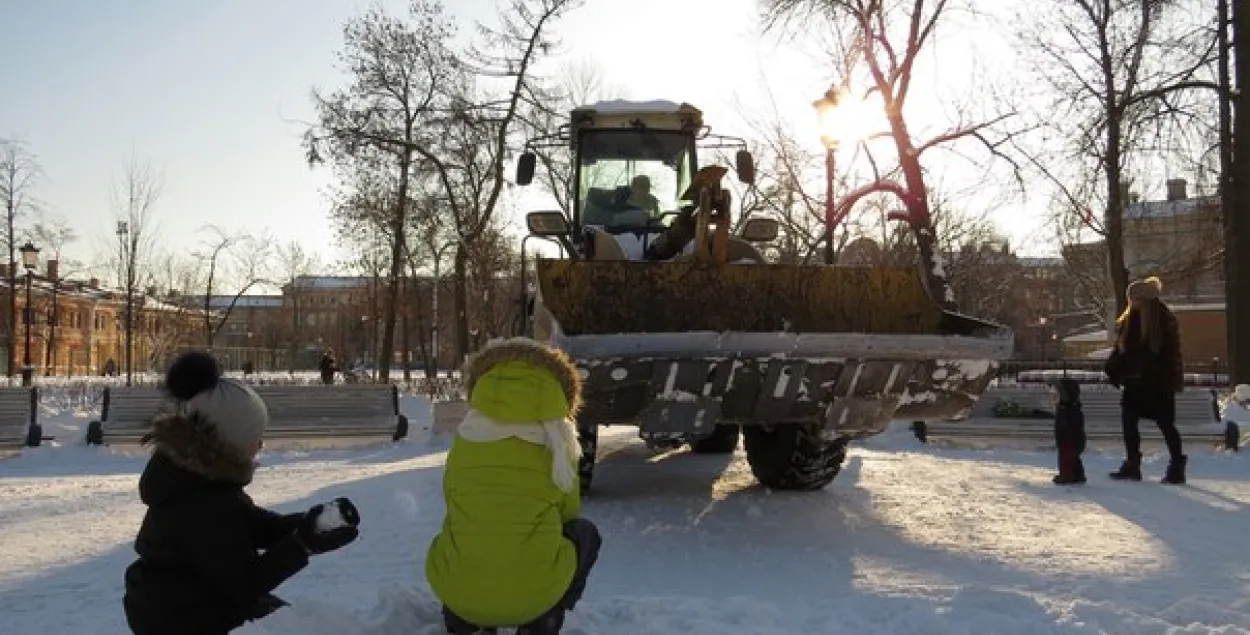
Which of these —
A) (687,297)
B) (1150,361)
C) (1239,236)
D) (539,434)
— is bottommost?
(539,434)

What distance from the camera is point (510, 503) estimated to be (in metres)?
3.38

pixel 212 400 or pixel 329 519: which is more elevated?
pixel 212 400

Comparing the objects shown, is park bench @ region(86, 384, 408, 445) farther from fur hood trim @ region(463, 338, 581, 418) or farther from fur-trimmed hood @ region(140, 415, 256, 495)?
fur-trimmed hood @ region(140, 415, 256, 495)

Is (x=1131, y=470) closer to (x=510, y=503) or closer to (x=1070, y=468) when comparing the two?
(x=1070, y=468)

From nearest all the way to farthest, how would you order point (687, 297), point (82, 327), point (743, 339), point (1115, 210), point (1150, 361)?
1. point (743, 339)
2. point (687, 297)
3. point (1150, 361)
4. point (1115, 210)
5. point (82, 327)

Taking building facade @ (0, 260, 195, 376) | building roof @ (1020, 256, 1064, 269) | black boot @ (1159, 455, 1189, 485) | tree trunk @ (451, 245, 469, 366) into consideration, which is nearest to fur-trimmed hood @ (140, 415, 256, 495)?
black boot @ (1159, 455, 1189, 485)

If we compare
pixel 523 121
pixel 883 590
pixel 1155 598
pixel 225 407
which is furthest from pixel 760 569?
pixel 523 121

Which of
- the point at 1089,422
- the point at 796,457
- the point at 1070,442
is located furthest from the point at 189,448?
the point at 1089,422

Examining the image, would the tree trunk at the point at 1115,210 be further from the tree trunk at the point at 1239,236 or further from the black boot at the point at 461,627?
the black boot at the point at 461,627

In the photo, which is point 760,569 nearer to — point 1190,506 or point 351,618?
point 351,618

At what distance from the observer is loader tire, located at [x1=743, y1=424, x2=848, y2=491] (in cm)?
750

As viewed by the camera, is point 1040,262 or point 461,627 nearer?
point 461,627

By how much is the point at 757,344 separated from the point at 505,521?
2.58 metres

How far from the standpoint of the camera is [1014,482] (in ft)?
A: 28.6
